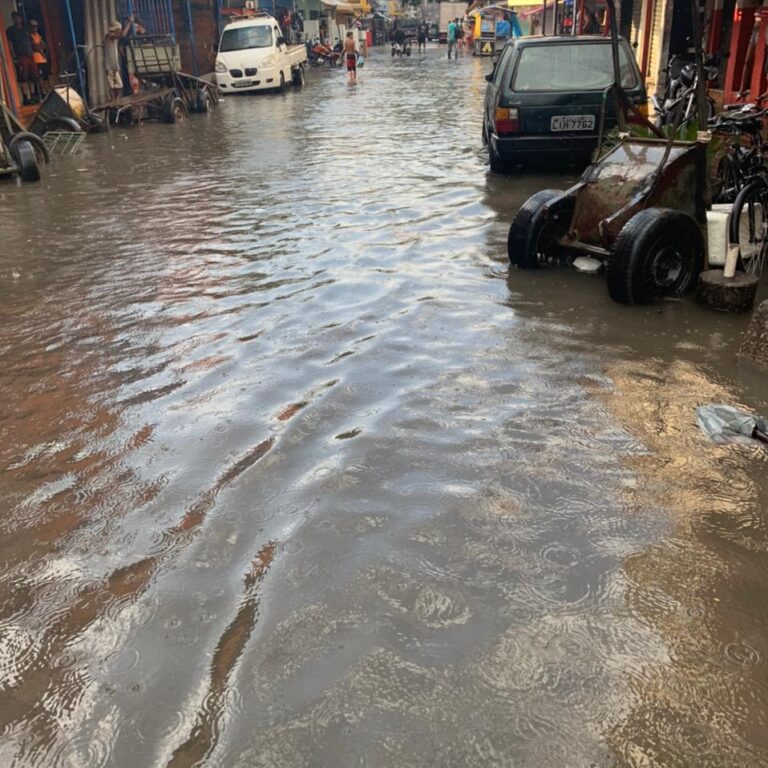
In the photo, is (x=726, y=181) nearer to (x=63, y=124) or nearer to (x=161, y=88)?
(x=63, y=124)

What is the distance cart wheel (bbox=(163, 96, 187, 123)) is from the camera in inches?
760

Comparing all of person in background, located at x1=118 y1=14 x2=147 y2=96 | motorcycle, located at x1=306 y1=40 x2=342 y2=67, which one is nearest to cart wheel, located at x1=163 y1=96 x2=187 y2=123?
Answer: person in background, located at x1=118 y1=14 x2=147 y2=96

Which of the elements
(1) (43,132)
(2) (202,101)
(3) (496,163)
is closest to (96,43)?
(2) (202,101)

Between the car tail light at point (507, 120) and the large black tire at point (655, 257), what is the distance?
452 centimetres

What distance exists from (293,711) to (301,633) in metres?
0.36

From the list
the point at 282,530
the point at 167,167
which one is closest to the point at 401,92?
the point at 167,167

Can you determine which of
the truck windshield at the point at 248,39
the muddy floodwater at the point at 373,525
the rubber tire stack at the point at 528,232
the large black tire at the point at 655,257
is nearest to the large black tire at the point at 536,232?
the rubber tire stack at the point at 528,232

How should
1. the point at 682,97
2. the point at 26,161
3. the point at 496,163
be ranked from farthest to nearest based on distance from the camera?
the point at 26,161 < the point at 682,97 < the point at 496,163

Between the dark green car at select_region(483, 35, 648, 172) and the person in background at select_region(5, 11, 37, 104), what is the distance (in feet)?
45.0

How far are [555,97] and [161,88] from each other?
15.0m

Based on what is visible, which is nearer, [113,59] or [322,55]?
[113,59]

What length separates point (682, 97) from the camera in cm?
1089

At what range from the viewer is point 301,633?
8.82 feet

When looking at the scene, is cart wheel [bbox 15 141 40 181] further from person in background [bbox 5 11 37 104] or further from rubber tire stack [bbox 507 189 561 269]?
person in background [bbox 5 11 37 104]
